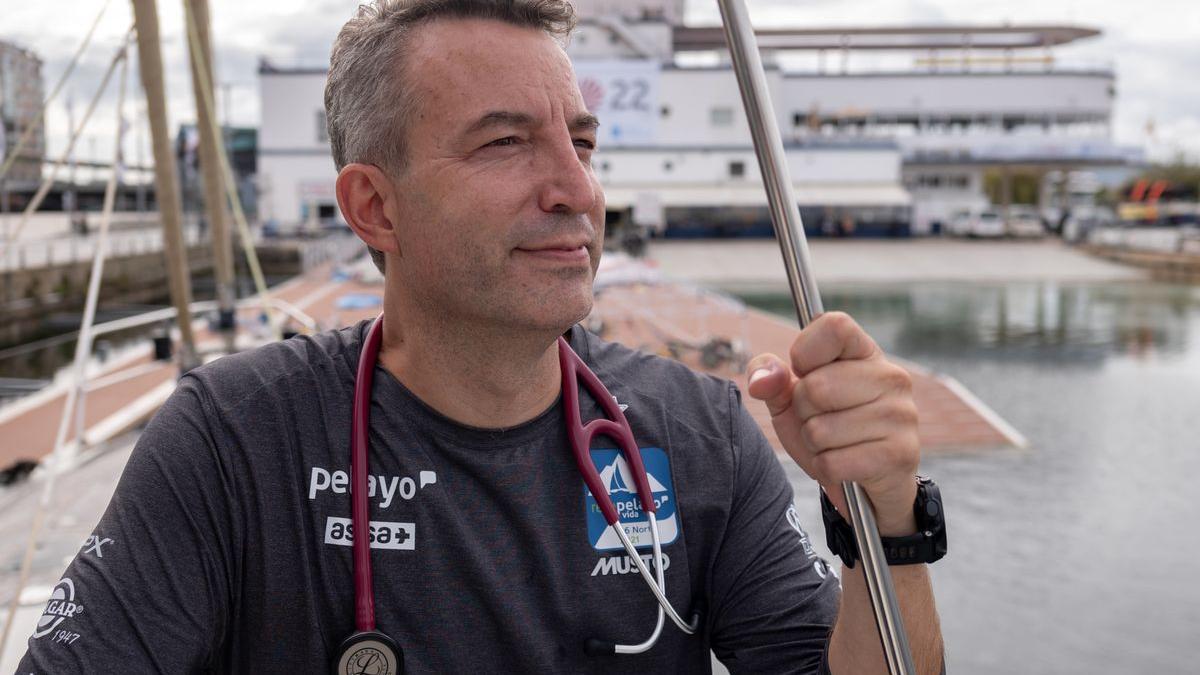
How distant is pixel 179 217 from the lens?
587 cm

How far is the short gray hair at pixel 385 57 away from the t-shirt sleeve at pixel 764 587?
0.66 m

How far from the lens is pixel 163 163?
571 cm

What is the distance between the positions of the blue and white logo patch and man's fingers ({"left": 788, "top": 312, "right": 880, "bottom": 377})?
1.70ft

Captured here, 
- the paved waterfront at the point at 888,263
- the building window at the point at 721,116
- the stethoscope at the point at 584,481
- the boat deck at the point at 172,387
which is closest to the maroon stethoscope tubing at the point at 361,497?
the stethoscope at the point at 584,481

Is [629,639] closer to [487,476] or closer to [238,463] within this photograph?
[487,476]

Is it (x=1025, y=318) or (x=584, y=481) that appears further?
(x=1025, y=318)


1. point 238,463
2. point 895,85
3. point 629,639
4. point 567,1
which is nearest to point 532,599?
point 629,639

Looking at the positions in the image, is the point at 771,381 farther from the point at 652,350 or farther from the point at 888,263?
the point at 888,263

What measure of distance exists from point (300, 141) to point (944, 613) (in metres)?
35.6

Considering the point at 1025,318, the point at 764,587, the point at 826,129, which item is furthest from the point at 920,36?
the point at 764,587

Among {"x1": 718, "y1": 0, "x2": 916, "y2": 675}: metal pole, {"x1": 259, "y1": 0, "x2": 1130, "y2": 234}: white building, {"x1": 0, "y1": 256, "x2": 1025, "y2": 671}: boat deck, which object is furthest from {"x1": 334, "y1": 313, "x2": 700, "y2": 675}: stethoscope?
{"x1": 259, "y1": 0, "x2": 1130, "y2": 234}: white building

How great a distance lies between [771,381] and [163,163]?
5.45m

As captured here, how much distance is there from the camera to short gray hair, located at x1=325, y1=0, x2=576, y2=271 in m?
1.43

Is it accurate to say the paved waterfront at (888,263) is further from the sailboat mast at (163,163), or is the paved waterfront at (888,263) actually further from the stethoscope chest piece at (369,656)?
the stethoscope chest piece at (369,656)
